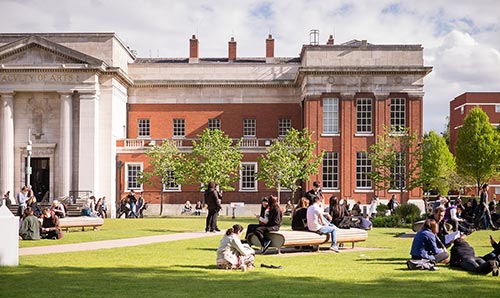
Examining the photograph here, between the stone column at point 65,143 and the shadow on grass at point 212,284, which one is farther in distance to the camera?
the stone column at point 65,143

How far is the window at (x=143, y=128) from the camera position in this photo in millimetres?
55469

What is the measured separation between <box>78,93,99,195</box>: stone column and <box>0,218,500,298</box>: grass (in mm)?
29339

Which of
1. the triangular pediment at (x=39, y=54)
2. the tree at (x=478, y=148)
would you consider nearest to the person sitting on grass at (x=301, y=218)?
the triangular pediment at (x=39, y=54)

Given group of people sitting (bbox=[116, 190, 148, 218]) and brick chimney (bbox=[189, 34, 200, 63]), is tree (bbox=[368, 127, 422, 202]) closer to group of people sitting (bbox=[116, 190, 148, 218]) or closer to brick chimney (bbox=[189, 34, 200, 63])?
group of people sitting (bbox=[116, 190, 148, 218])

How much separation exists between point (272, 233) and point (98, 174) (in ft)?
106

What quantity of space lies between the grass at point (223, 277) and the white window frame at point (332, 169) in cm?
3040

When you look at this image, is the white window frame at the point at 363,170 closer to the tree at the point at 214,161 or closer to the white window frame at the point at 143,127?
the tree at the point at 214,161

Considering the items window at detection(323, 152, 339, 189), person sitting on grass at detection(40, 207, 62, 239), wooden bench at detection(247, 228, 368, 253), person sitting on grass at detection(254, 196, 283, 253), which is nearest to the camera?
wooden bench at detection(247, 228, 368, 253)

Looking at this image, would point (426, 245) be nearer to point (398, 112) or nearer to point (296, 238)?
point (296, 238)

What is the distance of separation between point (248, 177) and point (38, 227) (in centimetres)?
2890

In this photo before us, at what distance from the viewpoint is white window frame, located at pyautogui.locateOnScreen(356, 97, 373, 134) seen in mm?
50125

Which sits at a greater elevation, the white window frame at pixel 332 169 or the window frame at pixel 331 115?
the window frame at pixel 331 115

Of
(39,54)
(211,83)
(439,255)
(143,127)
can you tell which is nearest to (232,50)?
(211,83)

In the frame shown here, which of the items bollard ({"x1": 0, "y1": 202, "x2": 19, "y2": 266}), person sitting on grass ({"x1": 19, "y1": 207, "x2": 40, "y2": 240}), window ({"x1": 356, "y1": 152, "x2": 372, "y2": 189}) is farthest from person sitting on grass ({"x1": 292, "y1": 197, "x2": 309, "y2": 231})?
window ({"x1": 356, "y1": 152, "x2": 372, "y2": 189})
